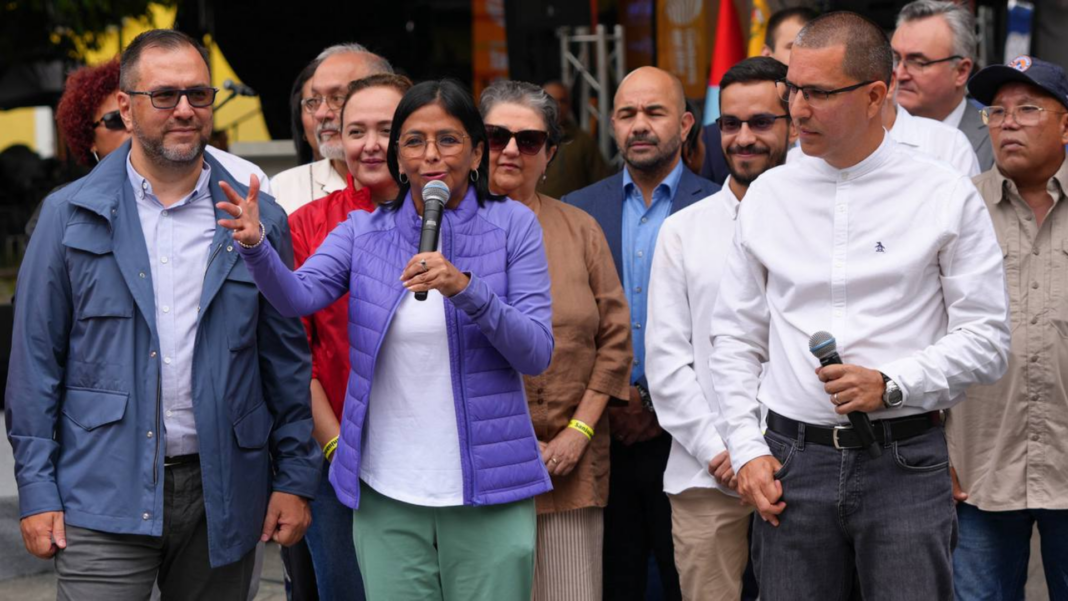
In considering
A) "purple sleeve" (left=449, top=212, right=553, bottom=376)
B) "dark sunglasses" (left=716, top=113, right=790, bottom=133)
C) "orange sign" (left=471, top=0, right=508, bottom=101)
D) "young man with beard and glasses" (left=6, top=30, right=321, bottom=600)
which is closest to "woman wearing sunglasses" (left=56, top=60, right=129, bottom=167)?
"young man with beard and glasses" (left=6, top=30, right=321, bottom=600)

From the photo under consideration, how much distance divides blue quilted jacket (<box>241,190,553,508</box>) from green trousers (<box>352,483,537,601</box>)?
0.08 m

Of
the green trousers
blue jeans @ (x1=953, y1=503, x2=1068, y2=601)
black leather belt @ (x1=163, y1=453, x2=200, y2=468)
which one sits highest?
black leather belt @ (x1=163, y1=453, x2=200, y2=468)

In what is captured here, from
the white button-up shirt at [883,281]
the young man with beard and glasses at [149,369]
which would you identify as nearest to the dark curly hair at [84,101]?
the young man with beard and glasses at [149,369]

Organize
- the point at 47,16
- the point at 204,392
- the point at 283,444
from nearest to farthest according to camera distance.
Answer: the point at 204,392 < the point at 283,444 < the point at 47,16

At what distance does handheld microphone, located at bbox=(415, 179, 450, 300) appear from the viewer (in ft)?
10.2

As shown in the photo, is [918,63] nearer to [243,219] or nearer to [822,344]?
[822,344]

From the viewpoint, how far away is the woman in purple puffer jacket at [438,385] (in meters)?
3.46

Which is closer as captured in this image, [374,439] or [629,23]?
[374,439]

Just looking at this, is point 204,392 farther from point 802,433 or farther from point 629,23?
point 629,23

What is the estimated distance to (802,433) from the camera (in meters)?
3.28

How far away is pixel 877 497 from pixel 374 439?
137 centimetres

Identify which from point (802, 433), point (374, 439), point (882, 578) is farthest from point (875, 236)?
point (374, 439)

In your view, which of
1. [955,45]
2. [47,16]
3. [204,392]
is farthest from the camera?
[47,16]

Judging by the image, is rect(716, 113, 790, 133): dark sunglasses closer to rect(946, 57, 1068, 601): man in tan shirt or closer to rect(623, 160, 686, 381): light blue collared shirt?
rect(623, 160, 686, 381): light blue collared shirt
